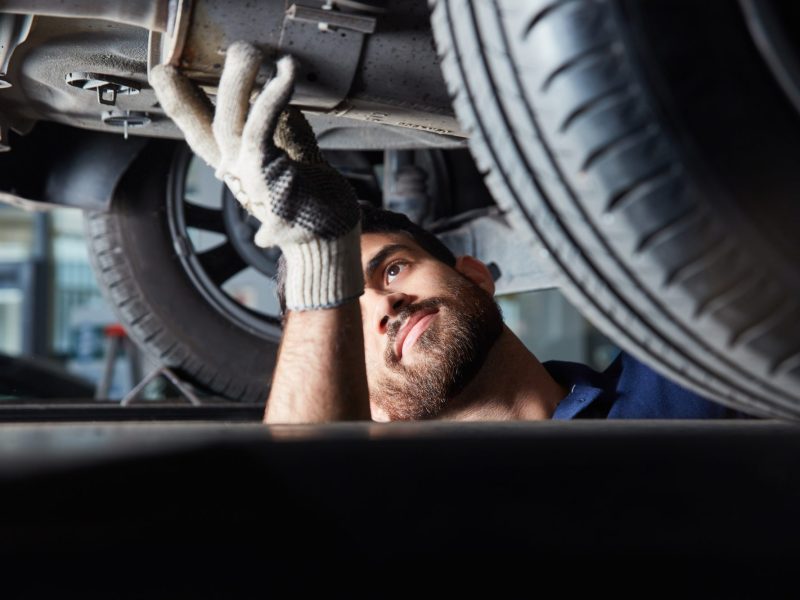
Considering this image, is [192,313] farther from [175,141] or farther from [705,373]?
[705,373]

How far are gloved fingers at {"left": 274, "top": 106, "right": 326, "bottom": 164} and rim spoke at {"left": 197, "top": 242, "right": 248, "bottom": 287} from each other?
0.81m

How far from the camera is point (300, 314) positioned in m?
1.02

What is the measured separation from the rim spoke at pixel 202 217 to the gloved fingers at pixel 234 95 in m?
0.93

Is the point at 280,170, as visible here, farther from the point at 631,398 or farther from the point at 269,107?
the point at 631,398

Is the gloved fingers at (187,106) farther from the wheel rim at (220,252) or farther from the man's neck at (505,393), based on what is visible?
the wheel rim at (220,252)

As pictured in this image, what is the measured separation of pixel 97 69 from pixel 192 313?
77 centimetres

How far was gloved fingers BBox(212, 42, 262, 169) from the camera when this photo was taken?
0.84m

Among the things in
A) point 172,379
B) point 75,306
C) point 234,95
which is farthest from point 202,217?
point 75,306

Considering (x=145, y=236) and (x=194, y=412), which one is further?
(x=145, y=236)

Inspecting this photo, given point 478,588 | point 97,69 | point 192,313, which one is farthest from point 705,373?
point 192,313

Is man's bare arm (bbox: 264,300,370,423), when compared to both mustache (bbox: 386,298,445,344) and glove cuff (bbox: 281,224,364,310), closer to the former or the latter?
glove cuff (bbox: 281,224,364,310)

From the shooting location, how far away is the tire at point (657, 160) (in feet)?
1.67

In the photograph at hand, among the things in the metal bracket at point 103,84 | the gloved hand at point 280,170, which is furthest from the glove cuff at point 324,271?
the metal bracket at point 103,84

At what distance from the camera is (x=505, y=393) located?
1369mm
